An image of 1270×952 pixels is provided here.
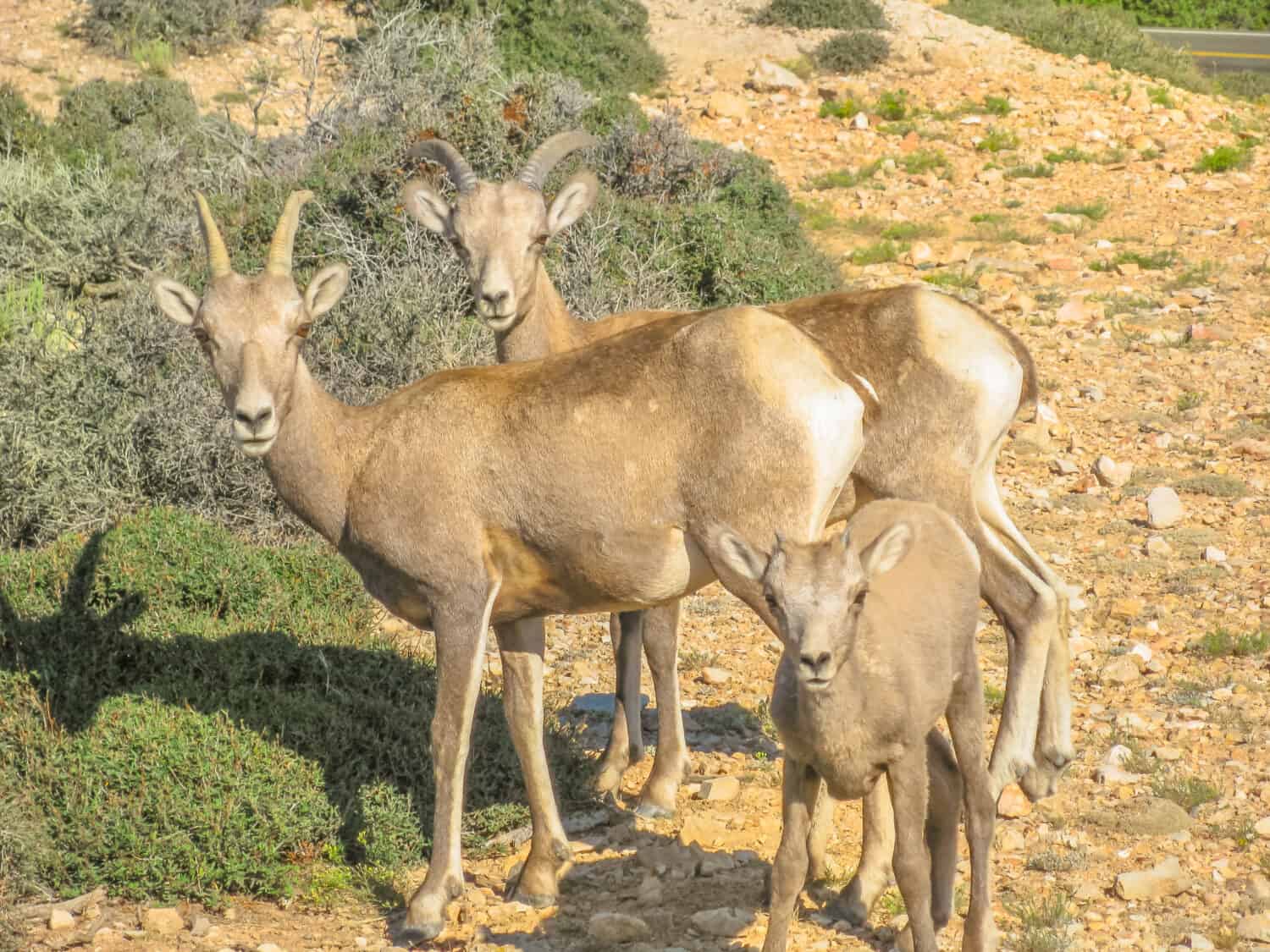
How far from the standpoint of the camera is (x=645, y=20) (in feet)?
82.6

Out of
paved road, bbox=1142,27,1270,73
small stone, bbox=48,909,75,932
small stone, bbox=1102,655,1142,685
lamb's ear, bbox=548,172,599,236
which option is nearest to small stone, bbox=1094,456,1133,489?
small stone, bbox=1102,655,1142,685

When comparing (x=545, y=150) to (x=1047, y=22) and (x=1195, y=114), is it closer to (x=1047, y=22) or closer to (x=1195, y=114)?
(x=1195, y=114)

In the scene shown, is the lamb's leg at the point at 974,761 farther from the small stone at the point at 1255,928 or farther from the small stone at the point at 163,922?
the small stone at the point at 163,922

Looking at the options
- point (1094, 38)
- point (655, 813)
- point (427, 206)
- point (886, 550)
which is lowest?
point (655, 813)

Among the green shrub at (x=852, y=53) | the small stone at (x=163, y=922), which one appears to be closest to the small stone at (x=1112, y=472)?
the small stone at (x=163, y=922)

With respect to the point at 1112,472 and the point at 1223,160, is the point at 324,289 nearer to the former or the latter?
the point at 1112,472

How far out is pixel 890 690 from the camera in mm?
5719

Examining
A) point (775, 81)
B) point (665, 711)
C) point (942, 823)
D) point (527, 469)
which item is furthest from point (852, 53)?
point (942, 823)

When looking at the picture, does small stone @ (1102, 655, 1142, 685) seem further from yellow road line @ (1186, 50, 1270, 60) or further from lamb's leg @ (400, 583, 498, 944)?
yellow road line @ (1186, 50, 1270, 60)

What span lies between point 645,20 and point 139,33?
7716 millimetres

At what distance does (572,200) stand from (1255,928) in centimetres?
543

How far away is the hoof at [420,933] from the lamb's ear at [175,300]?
110 inches

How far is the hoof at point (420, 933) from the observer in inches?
261

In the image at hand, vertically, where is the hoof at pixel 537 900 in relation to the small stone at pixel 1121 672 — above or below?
below
